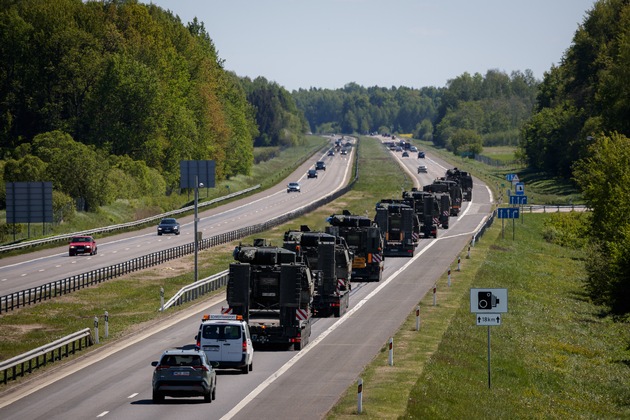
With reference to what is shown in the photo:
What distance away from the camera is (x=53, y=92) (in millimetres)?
138375

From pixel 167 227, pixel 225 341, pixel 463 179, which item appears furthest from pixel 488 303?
pixel 463 179

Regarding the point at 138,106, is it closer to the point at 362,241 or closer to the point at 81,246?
the point at 81,246

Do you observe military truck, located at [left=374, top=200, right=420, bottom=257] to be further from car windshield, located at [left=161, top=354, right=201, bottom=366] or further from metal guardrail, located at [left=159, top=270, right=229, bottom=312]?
car windshield, located at [left=161, top=354, right=201, bottom=366]

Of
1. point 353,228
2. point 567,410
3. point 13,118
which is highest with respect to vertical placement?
point 13,118

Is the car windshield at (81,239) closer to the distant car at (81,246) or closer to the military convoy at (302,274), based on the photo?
the distant car at (81,246)

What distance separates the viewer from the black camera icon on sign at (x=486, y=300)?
3316cm

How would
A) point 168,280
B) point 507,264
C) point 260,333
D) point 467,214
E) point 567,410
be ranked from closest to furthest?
point 567,410 → point 260,333 → point 168,280 → point 507,264 → point 467,214

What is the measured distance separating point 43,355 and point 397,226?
3860 cm

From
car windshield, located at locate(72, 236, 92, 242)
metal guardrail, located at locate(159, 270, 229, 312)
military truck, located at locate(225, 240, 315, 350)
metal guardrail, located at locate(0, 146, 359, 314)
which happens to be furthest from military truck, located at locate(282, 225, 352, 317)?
car windshield, located at locate(72, 236, 92, 242)

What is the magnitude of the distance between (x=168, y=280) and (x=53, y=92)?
7465 cm

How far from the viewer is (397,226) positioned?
250ft

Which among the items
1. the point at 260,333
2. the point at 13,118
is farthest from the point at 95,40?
the point at 260,333

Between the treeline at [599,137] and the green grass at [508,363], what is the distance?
3.15 metres

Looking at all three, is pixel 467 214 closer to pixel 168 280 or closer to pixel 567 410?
pixel 168 280
